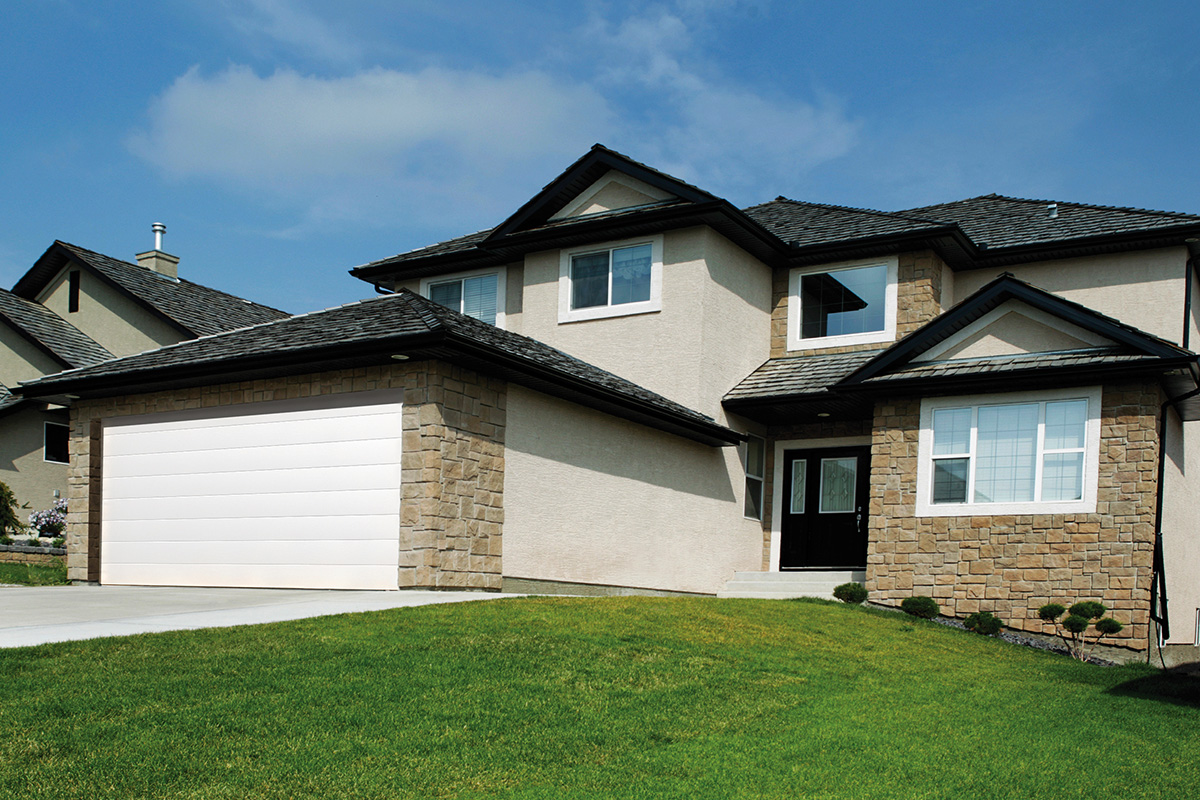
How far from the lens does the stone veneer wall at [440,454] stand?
1331 centimetres

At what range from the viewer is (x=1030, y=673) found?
12.0m

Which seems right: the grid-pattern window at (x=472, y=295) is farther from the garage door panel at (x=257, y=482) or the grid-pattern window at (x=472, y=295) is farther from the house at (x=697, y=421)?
the garage door panel at (x=257, y=482)

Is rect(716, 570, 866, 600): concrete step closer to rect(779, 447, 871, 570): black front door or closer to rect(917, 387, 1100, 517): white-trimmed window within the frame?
rect(779, 447, 871, 570): black front door

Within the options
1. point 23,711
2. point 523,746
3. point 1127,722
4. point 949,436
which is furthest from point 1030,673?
point 23,711

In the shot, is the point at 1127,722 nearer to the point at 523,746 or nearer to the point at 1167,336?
the point at 523,746

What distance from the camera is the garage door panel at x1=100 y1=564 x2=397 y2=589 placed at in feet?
44.7

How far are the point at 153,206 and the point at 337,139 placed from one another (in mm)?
15007

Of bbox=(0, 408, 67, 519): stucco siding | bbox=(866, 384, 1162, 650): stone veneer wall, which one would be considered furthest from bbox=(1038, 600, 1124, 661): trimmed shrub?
bbox=(0, 408, 67, 519): stucco siding

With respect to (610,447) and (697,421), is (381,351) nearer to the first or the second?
(610,447)

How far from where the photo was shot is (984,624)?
49.0ft

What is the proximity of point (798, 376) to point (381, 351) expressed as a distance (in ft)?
27.5

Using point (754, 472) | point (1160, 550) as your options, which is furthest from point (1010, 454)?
point (754, 472)

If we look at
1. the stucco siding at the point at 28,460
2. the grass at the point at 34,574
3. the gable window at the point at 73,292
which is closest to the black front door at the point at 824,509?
the grass at the point at 34,574

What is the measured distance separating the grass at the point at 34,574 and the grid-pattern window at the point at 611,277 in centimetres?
963
